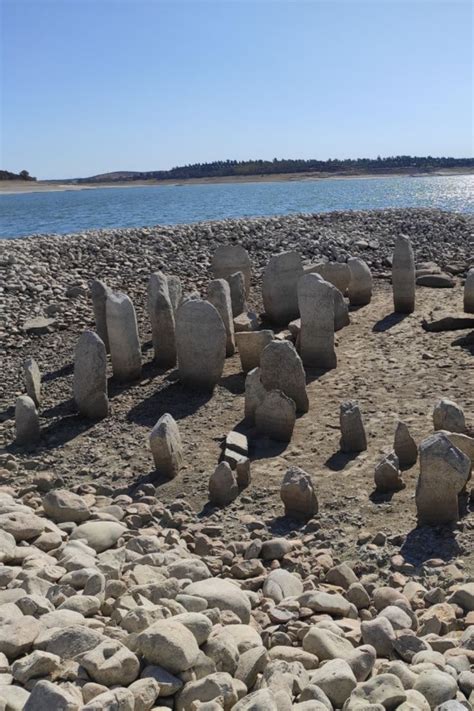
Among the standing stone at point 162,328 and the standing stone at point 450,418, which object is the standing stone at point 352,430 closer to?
the standing stone at point 450,418

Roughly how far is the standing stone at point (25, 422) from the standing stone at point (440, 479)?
4098mm

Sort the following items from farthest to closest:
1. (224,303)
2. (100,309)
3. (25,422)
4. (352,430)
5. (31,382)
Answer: (100,309)
(224,303)
(31,382)
(25,422)
(352,430)

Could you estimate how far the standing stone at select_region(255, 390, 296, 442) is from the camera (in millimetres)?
7738

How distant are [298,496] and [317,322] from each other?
3974 millimetres

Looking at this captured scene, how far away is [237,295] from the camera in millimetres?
12016

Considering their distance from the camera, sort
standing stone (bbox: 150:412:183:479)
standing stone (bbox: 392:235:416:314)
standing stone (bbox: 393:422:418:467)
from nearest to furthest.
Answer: standing stone (bbox: 393:422:418:467) → standing stone (bbox: 150:412:183:479) → standing stone (bbox: 392:235:416:314)

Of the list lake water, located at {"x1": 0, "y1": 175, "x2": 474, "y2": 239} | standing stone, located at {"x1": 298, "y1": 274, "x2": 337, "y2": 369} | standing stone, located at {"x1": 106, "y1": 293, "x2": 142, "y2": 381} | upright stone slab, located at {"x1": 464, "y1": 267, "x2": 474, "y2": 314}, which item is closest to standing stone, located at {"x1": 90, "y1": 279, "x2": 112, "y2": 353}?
standing stone, located at {"x1": 106, "y1": 293, "x2": 142, "y2": 381}

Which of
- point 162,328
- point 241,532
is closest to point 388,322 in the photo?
point 162,328

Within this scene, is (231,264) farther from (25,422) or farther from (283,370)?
(25,422)

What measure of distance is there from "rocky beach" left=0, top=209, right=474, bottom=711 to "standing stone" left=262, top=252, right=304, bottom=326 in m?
0.11

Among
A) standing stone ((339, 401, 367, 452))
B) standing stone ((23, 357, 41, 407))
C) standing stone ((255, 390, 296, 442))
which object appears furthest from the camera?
standing stone ((23, 357, 41, 407))

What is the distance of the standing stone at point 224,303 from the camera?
10.5 m

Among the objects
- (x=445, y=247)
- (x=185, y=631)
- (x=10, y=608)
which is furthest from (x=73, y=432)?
(x=445, y=247)

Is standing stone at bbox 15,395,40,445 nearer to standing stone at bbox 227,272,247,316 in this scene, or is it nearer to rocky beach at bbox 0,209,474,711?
rocky beach at bbox 0,209,474,711
